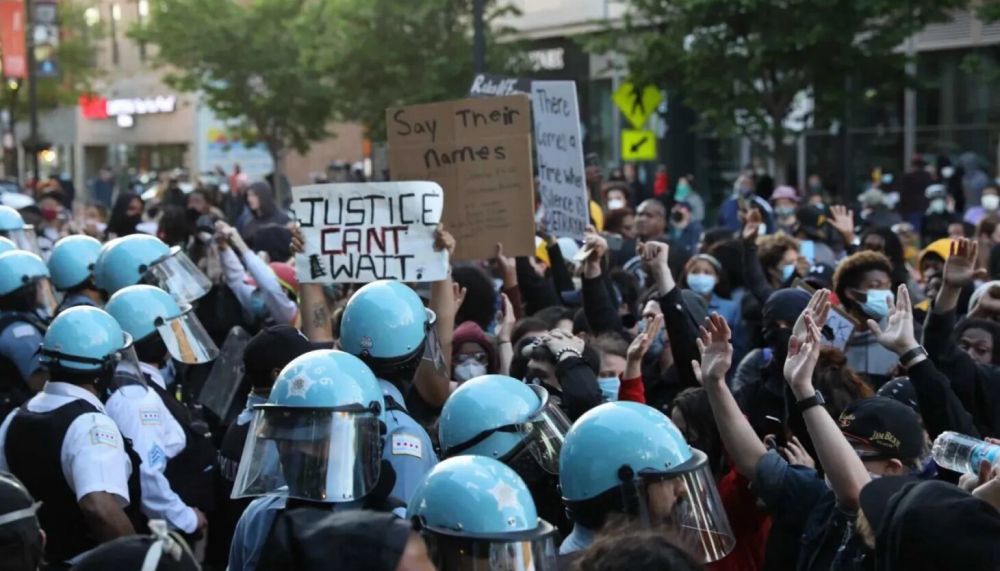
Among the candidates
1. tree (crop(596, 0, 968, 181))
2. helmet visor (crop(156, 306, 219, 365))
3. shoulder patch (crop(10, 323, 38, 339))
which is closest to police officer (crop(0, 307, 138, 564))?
helmet visor (crop(156, 306, 219, 365))

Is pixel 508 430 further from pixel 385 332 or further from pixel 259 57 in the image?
pixel 259 57

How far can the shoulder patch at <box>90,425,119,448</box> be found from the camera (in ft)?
17.1

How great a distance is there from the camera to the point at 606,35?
26.2 meters

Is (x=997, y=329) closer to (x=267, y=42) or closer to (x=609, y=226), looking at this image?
(x=609, y=226)

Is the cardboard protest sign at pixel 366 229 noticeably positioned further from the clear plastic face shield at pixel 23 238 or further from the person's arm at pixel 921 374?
the clear plastic face shield at pixel 23 238

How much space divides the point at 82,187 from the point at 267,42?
100 feet

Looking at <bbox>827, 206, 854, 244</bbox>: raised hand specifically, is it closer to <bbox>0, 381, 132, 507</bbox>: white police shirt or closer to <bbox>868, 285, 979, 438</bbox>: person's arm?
<bbox>868, 285, 979, 438</bbox>: person's arm

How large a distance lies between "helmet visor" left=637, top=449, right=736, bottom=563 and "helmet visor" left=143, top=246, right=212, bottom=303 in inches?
173

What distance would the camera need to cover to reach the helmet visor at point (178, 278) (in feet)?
26.3

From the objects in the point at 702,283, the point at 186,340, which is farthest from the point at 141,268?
the point at 702,283

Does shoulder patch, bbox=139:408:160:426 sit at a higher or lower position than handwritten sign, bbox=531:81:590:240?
lower

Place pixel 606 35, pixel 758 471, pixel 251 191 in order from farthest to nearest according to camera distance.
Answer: pixel 606 35 → pixel 251 191 → pixel 758 471

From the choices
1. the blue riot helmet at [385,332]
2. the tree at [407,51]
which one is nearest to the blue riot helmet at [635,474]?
the blue riot helmet at [385,332]

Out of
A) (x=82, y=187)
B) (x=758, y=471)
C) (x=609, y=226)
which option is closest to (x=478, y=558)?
(x=758, y=471)
